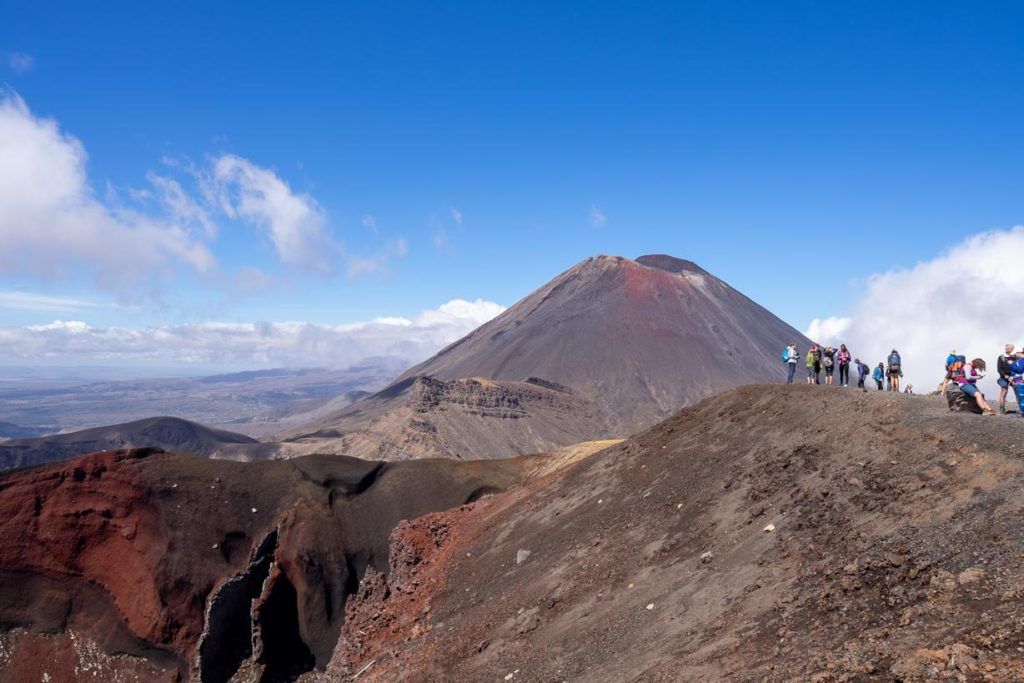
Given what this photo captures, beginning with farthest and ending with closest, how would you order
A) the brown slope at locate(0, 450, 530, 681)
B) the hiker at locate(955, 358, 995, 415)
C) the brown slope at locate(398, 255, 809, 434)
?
the brown slope at locate(398, 255, 809, 434) → the brown slope at locate(0, 450, 530, 681) → the hiker at locate(955, 358, 995, 415)

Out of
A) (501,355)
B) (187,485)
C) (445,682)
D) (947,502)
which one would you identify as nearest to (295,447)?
(501,355)

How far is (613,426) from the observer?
3799 inches

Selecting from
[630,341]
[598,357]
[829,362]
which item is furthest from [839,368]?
[630,341]

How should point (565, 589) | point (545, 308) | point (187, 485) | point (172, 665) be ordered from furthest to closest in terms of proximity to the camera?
point (545, 308)
point (187, 485)
point (172, 665)
point (565, 589)

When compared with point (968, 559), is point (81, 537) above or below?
below

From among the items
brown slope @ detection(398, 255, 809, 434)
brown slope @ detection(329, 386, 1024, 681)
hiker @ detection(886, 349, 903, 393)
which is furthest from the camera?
brown slope @ detection(398, 255, 809, 434)

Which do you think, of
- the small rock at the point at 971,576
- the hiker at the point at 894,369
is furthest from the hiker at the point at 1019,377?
the small rock at the point at 971,576

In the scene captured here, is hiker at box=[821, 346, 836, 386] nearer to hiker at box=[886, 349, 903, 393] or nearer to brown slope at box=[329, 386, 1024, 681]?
hiker at box=[886, 349, 903, 393]

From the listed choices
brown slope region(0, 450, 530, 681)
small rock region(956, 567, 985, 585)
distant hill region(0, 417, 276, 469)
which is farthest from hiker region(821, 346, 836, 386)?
distant hill region(0, 417, 276, 469)

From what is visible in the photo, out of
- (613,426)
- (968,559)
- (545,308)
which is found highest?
(545,308)

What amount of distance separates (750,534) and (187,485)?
20.7 meters

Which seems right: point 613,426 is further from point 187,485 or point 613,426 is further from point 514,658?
point 514,658

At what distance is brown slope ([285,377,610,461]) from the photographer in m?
70.8

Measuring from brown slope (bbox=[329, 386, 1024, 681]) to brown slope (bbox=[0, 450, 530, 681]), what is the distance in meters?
2.22
